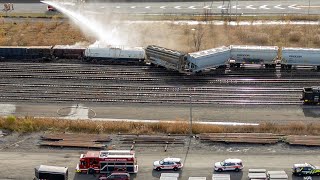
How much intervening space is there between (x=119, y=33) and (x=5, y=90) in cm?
1905

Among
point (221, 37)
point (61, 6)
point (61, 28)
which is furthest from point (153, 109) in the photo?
point (61, 6)

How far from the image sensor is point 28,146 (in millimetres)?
44688

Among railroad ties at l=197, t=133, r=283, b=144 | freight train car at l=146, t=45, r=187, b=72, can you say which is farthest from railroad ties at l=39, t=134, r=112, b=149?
freight train car at l=146, t=45, r=187, b=72

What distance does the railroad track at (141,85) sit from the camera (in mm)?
53406

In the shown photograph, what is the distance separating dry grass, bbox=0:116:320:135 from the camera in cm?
4603

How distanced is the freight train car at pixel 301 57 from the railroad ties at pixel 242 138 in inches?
630

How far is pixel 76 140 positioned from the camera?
44688 millimetres

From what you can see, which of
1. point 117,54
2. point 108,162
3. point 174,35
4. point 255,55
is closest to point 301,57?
point 255,55

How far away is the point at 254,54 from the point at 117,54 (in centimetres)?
1525

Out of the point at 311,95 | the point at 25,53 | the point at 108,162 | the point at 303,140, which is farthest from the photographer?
the point at 25,53

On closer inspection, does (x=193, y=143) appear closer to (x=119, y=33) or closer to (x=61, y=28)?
(x=119, y=33)

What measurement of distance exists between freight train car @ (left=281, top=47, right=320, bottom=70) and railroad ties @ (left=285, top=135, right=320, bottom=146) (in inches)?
632

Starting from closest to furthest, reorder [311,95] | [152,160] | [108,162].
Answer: [108,162] < [152,160] < [311,95]

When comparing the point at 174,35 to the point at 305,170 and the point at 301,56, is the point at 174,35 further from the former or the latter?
the point at 305,170
